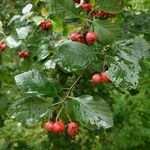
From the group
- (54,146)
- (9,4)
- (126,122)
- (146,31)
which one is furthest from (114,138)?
(9,4)

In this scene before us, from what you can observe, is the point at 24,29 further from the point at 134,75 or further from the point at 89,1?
the point at 134,75

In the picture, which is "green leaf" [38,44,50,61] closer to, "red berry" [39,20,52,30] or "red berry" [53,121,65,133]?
"red berry" [39,20,52,30]

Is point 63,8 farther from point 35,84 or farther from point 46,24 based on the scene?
point 46,24

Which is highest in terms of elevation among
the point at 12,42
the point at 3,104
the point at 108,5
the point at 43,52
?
the point at 108,5

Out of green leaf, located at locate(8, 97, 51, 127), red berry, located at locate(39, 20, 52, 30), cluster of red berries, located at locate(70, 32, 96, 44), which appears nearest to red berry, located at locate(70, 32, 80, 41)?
cluster of red berries, located at locate(70, 32, 96, 44)

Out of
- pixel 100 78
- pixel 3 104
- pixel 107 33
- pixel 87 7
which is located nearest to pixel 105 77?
pixel 100 78
